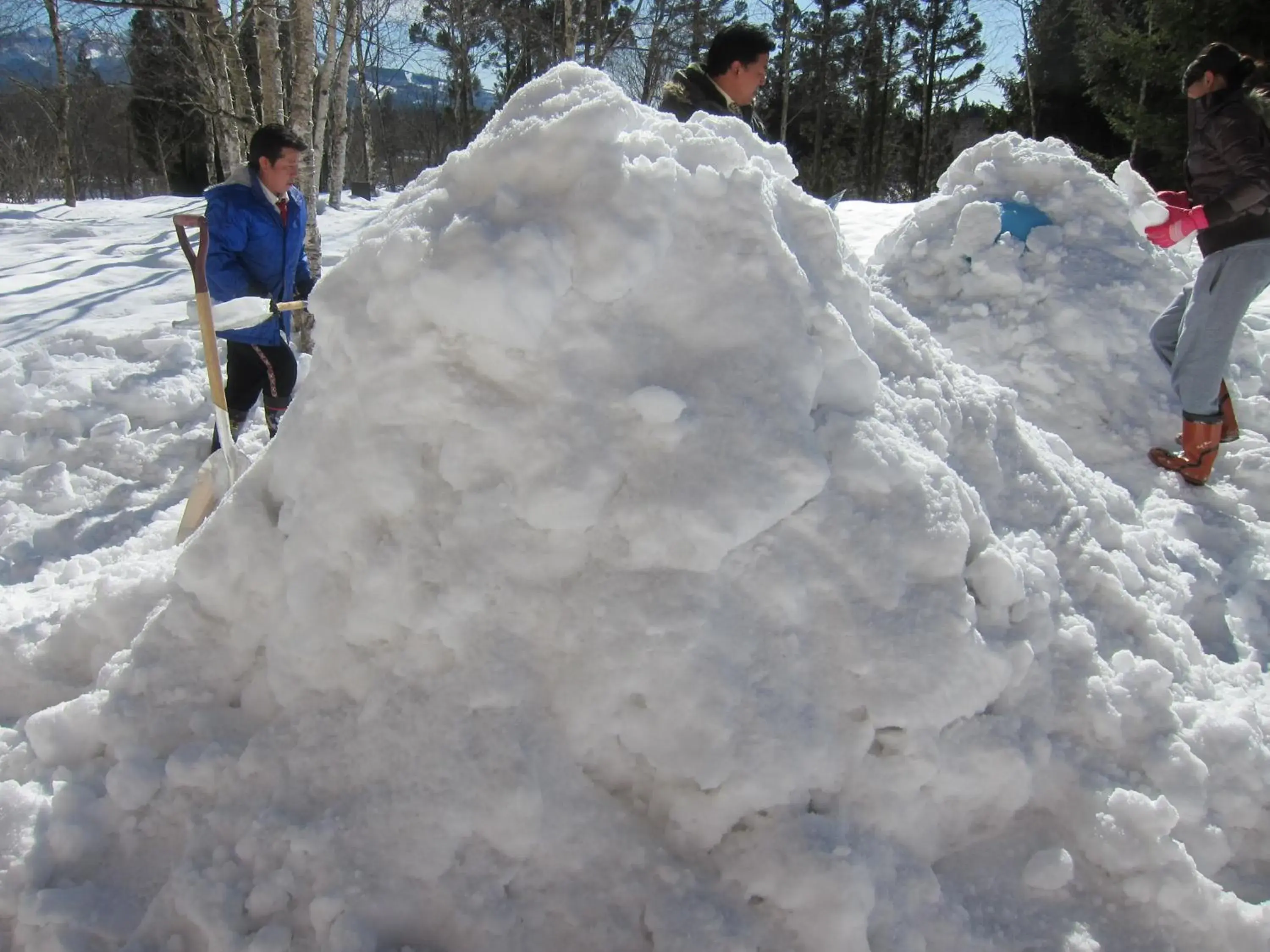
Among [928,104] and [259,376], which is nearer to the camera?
[259,376]

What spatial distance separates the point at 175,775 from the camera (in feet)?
5.53

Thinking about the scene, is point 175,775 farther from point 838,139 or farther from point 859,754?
point 838,139

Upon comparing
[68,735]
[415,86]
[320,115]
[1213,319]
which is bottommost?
[68,735]

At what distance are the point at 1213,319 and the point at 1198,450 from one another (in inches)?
20.9

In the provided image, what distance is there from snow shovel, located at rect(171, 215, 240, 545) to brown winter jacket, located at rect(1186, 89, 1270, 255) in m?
3.75

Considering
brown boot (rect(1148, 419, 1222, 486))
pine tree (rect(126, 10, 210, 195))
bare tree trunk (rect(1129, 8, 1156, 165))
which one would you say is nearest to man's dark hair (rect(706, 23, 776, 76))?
brown boot (rect(1148, 419, 1222, 486))

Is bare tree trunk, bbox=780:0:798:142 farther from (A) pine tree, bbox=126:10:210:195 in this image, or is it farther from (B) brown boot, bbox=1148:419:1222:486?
(B) brown boot, bbox=1148:419:1222:486

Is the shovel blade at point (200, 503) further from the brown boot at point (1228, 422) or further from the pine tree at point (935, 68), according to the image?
the pine tree at point (935, 68)

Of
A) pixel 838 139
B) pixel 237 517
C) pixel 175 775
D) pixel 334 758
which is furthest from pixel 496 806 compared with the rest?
pixel 838 139

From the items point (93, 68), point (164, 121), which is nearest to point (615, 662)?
point (164, 121)

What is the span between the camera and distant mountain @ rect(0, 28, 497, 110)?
1315 centimetres

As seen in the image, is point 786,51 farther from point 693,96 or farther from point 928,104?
point 693,96

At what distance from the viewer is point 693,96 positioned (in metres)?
3.38

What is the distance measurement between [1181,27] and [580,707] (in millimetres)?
15326
